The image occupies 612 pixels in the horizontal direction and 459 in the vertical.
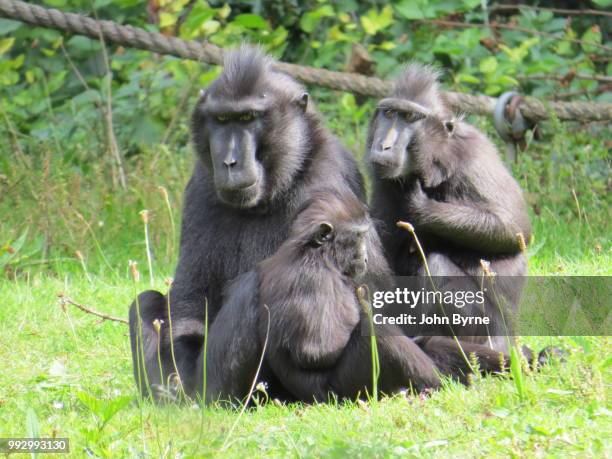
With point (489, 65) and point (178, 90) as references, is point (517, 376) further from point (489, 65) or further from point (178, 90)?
point (178, 90)

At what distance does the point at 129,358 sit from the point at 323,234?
5.72 feet

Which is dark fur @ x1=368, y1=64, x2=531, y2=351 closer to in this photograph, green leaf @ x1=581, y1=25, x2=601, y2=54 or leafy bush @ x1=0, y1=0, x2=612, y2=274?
leafy bush @ x1=0, y1=0, x2=612, y2=274

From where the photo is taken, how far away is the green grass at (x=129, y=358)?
13.9 ft

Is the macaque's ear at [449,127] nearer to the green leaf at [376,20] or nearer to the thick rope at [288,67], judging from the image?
the thick rope at [288,67]

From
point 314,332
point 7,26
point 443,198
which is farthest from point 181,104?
point 314,332

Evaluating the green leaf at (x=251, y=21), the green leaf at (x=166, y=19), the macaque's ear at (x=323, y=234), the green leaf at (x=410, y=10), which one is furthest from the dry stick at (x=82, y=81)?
the macaque's ear at (x=323, y=234)

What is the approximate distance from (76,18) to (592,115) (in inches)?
177

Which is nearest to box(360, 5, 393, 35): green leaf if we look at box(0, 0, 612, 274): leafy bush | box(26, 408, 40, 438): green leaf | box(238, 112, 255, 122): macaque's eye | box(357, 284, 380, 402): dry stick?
box(0, 0, 612, 274): leafy bush

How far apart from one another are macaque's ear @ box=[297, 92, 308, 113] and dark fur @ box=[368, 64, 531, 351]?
0.50 m

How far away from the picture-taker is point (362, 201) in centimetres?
575

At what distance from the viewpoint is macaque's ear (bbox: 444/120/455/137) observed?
6.23 metres

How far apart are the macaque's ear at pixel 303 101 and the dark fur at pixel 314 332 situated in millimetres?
662

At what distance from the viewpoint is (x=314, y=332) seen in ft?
16.5

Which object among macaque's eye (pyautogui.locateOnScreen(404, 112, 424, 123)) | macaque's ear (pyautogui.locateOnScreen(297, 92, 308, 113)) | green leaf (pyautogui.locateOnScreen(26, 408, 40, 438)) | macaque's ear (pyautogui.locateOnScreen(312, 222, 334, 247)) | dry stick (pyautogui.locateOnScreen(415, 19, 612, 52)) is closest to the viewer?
green leaf (pyautogui.locateOnScreen(26, 408, 40, 438))
